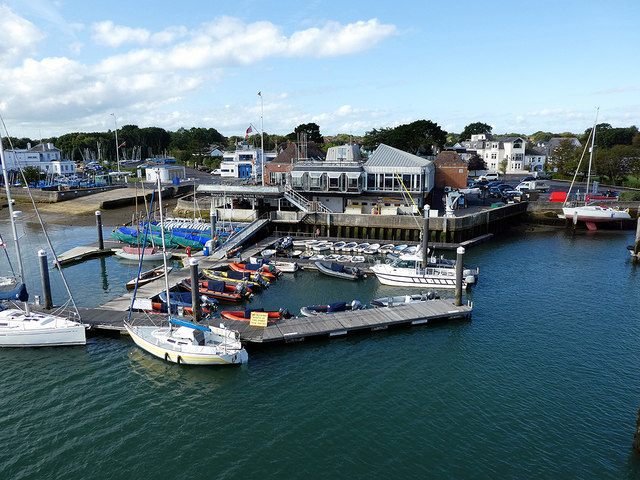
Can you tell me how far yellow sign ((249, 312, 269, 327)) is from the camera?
3016 centimetres

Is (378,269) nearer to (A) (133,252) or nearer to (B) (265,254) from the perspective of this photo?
(B) (265,254)

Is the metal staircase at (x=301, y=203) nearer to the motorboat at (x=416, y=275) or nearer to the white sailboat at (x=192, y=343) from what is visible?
the motorboat at (x=416, y=275)

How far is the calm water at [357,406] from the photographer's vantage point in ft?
62.7

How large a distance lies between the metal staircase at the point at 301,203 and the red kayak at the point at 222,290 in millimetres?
24029

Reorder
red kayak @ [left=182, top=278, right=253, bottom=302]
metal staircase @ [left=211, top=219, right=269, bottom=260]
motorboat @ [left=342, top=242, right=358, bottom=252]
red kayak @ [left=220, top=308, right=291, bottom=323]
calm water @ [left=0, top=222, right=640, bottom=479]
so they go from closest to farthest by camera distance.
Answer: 1. calm water @ [left=0, top=222, right=640, bottom=479]
2. red kayak @ [left=220, top=308, right=291, bottom=323]
3. red kayak @ [left=182, top=278, right=253, bottom=302]
4. metal staircase @ [left=211, top=219, right=269, bottom=260]
5. motorboat @ [left=342, top=242, right=358, bottom=252]

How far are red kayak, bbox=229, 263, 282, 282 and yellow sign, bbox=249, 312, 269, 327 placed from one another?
12.2 metres

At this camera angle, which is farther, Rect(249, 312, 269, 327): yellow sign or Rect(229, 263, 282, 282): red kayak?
Rect(229, 263, 282, 282): red kayak

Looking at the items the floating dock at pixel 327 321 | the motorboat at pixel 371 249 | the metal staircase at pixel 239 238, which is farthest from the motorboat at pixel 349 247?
the floating dock at pixel 327 321

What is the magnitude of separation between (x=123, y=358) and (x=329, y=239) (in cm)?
3312

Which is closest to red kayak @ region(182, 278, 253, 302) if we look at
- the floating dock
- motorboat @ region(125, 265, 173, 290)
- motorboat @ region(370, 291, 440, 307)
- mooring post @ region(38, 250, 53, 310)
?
motorboat @ region(125, 265, 173, 290)

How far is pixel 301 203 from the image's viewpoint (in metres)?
61.9

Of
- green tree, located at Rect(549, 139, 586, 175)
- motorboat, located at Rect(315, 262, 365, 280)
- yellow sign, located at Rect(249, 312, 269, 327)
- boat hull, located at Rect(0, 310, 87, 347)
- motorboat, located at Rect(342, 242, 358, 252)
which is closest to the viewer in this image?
boat hull, located at Rect(0, 310, 87, 347)

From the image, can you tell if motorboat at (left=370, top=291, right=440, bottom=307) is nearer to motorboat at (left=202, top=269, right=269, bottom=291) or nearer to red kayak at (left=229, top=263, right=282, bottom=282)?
motorboat at (left=202, top=269, right=269, bottom=291)

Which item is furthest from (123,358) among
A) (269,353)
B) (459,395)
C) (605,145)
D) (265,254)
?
(605,145)
